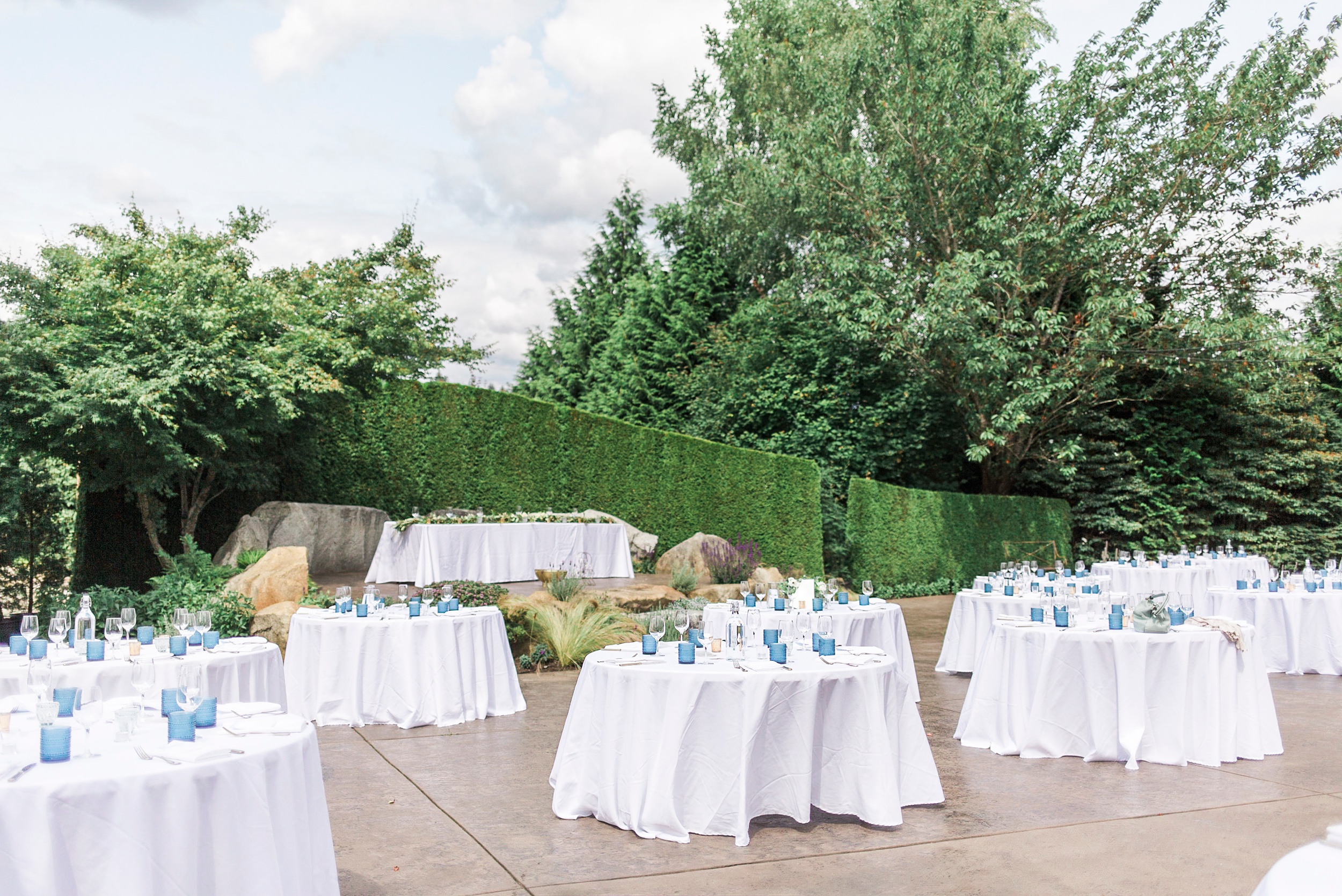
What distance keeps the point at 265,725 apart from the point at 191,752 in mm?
400

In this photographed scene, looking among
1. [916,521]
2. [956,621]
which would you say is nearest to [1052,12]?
[916,521]

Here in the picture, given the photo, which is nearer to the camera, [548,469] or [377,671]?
[377,671]

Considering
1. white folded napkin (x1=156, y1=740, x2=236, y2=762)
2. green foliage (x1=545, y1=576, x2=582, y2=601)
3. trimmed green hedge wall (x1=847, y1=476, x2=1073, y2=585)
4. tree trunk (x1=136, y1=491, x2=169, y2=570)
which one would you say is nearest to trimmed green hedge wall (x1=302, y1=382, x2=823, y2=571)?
trimmed green hedge wall (x1=847, y1=476, x2=1073, y2=585)

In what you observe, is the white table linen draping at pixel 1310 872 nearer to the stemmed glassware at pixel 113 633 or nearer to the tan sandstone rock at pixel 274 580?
the stemmed glassware at pixel 113 633

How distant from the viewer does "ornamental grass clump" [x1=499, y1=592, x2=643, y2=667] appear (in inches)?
407

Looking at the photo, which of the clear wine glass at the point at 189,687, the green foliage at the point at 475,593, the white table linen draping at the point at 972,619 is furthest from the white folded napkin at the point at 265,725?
the white table linen draping at the point at 972,619

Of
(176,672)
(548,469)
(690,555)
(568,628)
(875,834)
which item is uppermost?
(548,469)

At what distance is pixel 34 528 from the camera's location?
14383 mm

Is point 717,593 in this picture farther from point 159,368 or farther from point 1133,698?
point 159,368

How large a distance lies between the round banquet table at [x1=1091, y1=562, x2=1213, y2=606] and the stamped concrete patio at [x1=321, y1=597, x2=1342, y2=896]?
721cm

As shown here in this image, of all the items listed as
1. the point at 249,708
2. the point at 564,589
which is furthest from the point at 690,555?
the point at 249,708

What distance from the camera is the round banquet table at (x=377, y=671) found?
768 cm

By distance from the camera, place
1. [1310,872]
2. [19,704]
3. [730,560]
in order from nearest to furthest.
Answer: [1310,872], [19,704], [730,560]

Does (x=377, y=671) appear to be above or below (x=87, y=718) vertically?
below
